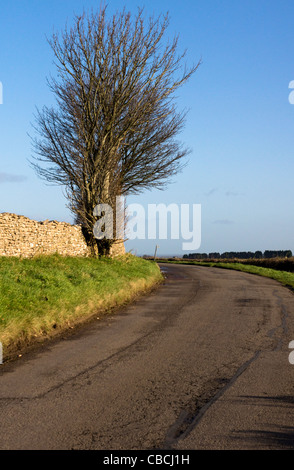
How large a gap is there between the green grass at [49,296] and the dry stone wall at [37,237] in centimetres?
66

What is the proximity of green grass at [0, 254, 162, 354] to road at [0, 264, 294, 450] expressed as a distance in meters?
0.61

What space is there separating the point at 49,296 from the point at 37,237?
732cm

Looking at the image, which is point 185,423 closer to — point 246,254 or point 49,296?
point 49,296

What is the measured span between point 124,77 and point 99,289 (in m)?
13.4

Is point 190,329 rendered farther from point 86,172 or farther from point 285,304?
point 86,172

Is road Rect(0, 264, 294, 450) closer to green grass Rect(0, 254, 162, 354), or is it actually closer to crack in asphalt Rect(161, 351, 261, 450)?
crack in asphalt Rect(161, 351, 261, 450)

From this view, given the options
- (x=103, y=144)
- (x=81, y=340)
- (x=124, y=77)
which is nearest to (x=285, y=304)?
(x=81, y=340)

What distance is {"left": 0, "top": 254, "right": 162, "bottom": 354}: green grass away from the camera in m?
8.97

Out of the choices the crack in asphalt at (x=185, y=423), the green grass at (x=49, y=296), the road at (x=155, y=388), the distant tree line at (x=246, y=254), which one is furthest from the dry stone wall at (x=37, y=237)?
the distant tree line at (x=246, y=254)

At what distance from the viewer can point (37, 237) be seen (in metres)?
18.2

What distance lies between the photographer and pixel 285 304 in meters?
14.3

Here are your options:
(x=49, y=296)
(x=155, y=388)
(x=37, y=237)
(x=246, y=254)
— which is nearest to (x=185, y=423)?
(x=155, y=388)

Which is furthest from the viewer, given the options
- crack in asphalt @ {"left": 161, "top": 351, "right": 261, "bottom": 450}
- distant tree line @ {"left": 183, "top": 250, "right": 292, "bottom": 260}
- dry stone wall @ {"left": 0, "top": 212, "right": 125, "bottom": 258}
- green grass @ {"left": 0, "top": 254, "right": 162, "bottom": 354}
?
distant tree line @ {"left": 183, "top": 250, "right": 292, "bottom": 260}

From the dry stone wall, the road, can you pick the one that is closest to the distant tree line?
the dry stone wall
